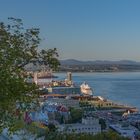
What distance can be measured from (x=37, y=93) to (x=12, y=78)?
0.60ft

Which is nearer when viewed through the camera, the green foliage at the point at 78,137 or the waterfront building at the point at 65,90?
the green foliage at the point at 78,137

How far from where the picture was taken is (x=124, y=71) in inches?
2889

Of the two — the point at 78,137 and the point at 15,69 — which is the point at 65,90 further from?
the point at 15,69

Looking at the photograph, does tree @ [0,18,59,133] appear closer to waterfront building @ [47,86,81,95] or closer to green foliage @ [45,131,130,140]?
green foliage @ [45,131,130,140]

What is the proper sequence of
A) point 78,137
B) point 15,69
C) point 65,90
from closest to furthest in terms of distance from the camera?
point 15,69
point 78,137
point 65,90

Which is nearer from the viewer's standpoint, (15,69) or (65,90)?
(15,69)

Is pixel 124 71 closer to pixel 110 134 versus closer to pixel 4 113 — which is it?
pixel 110 134

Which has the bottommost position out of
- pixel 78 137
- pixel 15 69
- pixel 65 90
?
pixel 65 90

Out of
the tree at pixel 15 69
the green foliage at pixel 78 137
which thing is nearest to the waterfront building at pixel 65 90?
the green foliage at pixel 78 137

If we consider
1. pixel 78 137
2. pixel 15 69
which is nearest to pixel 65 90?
pixel 78 137

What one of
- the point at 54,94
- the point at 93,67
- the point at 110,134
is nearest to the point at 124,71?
the point at 93,67

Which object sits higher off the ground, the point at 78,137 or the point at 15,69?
the point at 15,69

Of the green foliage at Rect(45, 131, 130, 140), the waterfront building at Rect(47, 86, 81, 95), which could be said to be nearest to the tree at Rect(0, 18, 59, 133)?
the green foliage at Rect(45, 131, 130, 140)

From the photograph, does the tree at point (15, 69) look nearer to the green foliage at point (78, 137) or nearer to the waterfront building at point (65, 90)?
the green foliage at point (78, 137)
